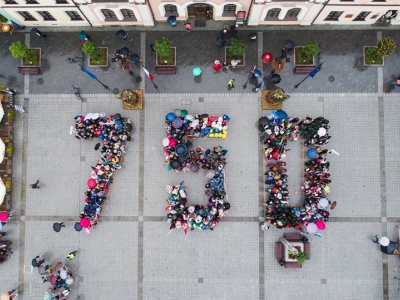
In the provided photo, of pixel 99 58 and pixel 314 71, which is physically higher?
pixel 99 58

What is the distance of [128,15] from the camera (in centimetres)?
2456

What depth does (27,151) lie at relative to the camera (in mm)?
26234

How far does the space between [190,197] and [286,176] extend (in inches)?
275

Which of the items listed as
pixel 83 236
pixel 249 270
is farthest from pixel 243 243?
pixel 83 236

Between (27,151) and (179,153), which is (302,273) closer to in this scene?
(179,153)

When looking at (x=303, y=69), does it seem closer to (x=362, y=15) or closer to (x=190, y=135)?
(x=362, y=15)

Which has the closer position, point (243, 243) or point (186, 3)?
point (186, 3)

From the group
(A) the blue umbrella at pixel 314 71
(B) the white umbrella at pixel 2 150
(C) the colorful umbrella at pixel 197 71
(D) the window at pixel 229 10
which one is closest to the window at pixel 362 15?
(A) the blue umbrella at pixel 314 71

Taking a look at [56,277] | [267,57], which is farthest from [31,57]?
[267,57]

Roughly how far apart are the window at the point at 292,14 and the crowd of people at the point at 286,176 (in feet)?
22.4

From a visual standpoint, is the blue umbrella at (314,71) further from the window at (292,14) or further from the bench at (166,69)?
the bench at (166,69)

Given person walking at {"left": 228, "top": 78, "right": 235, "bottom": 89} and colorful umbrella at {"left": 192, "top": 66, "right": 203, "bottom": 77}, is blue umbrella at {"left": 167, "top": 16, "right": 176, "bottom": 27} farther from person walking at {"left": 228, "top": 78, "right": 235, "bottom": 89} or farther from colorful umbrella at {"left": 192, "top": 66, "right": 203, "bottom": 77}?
person walking at {"left": 228, "top": 78, "right": 235, "bottom": 89}

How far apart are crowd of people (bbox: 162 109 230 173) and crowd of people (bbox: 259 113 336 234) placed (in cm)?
311

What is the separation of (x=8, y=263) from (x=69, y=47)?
16471 mm
